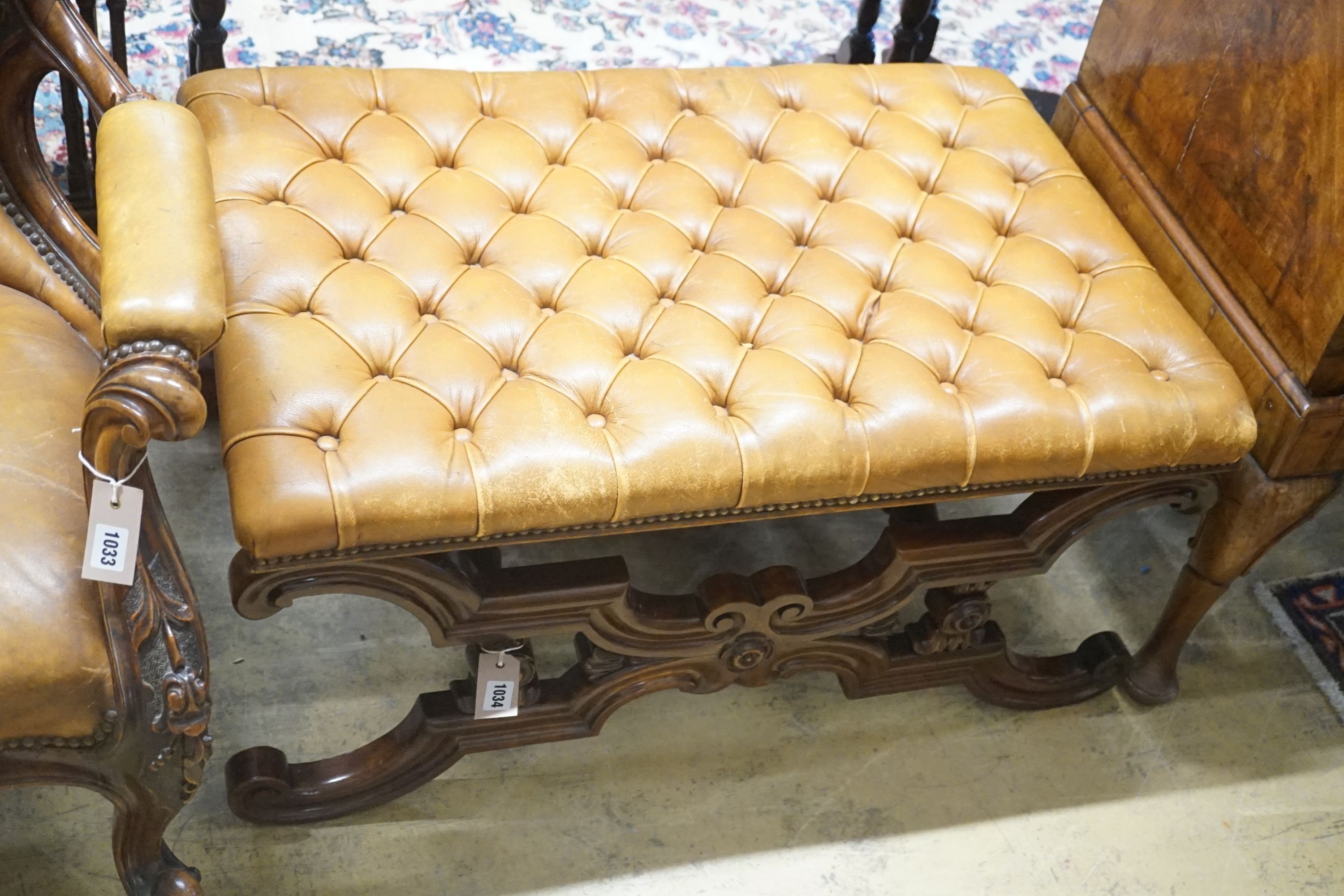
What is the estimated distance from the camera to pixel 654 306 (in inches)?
48.3

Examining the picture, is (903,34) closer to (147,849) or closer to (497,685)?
(497,685)

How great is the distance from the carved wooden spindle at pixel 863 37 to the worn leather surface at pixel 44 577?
4.74ft

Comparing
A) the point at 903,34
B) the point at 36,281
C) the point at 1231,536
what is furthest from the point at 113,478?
the point at 903,34

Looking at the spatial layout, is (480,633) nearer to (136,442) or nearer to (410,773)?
(410,773)

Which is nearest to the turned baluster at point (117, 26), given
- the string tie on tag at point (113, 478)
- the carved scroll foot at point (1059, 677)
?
the string tie on tag at point (113, 478)

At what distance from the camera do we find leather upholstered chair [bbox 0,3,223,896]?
846mm

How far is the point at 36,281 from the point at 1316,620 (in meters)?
1.62

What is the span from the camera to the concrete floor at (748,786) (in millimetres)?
1302

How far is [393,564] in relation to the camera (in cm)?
109

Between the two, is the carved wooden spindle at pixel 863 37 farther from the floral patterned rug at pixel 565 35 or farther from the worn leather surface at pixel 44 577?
the worn leather surface at pixel 44 577

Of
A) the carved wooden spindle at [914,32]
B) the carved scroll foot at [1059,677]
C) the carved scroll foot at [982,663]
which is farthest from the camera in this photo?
the carved wooden spindle at [914,32]

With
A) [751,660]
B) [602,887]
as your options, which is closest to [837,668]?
[751,660]

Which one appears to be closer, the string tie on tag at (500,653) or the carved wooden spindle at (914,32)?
the string tie on tag at (500,653)

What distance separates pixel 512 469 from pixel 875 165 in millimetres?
613
